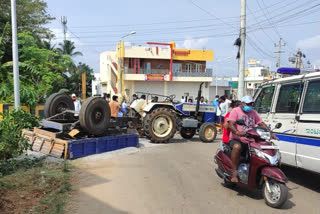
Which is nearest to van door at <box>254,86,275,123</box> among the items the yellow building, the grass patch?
the grass patch

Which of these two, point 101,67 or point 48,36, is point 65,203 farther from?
point 101,67

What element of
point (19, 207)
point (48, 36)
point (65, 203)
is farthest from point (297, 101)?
point (48, 36)

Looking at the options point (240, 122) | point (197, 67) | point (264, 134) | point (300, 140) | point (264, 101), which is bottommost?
point (300, 140)

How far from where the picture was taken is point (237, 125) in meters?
5.44

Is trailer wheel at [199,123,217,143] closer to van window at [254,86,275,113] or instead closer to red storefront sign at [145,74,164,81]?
van window at [254,86,275,113]

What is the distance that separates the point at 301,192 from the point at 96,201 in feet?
12.7

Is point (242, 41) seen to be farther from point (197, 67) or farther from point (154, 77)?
point (197, 67)

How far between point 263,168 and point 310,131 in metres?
1.30

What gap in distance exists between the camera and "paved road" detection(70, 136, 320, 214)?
473cm

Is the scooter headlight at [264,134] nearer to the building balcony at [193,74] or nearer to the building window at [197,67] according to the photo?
the building balcony at [193,74]

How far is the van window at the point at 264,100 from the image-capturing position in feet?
22.4

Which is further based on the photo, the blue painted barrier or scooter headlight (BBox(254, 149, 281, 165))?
the blue painted barrier

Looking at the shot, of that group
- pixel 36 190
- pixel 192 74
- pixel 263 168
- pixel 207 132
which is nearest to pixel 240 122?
pixel 263 168

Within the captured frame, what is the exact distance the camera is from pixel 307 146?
5387 millimetres
